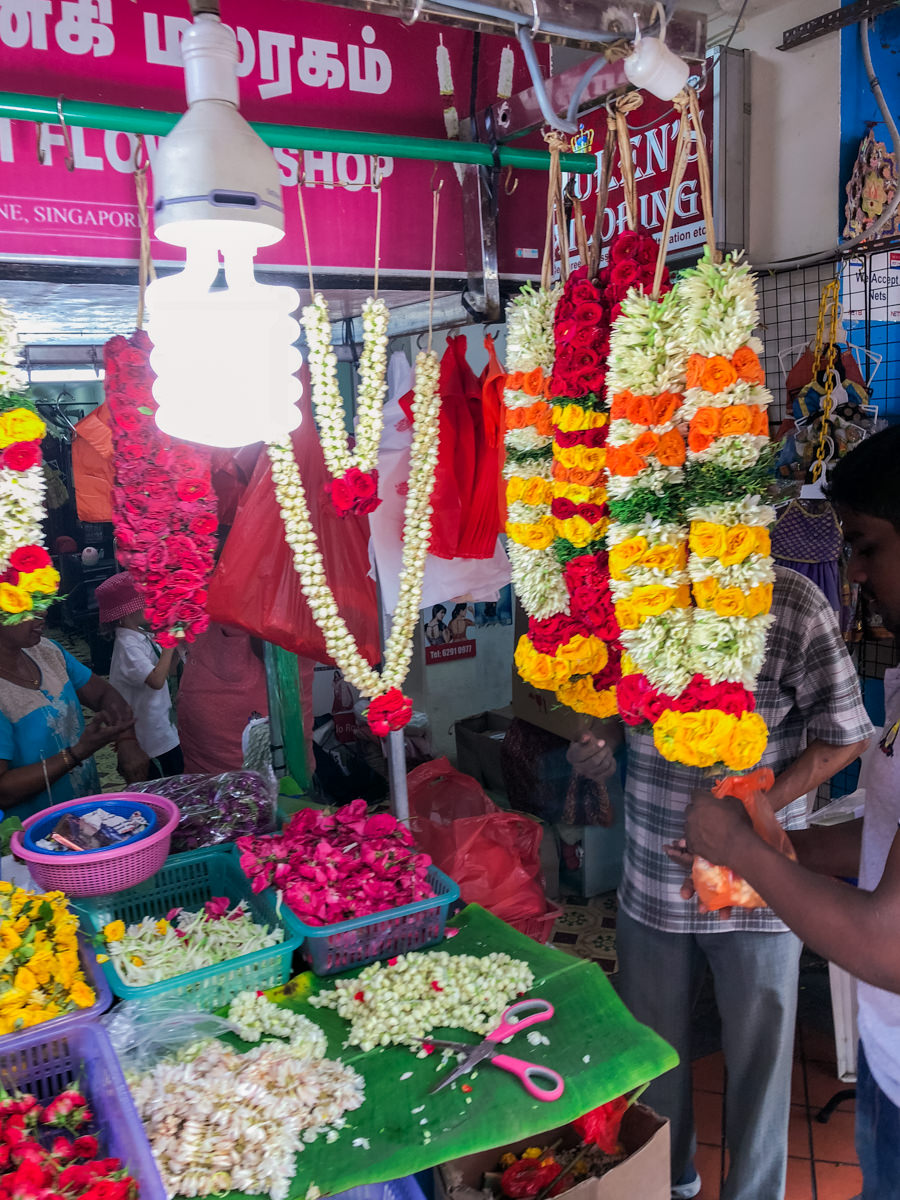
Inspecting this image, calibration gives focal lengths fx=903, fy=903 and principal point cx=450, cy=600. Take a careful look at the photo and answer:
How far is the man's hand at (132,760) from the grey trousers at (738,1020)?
7.74 feet

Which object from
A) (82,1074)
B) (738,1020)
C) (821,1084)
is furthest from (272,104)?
(821,1084)

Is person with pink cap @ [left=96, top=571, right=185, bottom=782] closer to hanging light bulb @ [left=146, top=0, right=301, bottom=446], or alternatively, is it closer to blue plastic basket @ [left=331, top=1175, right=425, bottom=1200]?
blue plastic basket @ [left=331, top=1175, right=425, bottom=1200]

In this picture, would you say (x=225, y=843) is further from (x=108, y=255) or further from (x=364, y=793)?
(x=364, y=793)

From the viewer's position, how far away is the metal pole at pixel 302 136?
1.91 metres

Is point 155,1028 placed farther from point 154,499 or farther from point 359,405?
point 359,405

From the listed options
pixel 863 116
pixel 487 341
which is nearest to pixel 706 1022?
pixel 487 341

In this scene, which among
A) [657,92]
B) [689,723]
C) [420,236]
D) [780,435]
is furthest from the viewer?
[780,435]

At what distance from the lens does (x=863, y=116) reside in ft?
12.5

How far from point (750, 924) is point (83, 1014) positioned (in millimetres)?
1600

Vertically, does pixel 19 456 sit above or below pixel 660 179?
below

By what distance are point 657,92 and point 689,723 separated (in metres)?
1.11

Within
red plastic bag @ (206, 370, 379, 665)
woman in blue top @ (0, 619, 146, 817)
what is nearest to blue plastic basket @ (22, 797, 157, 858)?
woman in blue top @ (0, 619, 146, 817)

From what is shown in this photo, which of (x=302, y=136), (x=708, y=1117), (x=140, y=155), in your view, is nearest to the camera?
(x=302, y=136)

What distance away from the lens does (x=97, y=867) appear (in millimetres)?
2121
